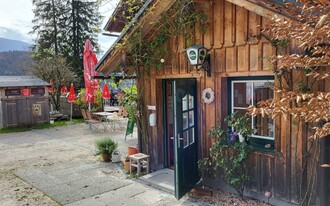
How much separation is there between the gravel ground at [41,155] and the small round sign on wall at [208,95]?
1.84m

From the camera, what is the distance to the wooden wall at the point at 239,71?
4.57 metres

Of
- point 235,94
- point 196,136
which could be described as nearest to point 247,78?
point 235,94

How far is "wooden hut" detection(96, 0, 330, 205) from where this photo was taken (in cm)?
457

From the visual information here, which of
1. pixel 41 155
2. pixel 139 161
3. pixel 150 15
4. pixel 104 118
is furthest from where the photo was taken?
pixel 104 118

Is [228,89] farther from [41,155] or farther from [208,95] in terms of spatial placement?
[41,155]

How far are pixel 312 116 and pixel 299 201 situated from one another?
8.71 feet

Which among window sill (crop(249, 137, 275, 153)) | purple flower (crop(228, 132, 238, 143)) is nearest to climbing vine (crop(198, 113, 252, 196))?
purple flower (crop(228, 132, 238, 143))

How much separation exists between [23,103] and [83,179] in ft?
32.9

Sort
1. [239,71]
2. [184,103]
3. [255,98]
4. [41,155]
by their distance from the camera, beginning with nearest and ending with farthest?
[239,71] < [255,98] < [184,103] < [41,155]

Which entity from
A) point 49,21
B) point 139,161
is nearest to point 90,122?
point 139,161

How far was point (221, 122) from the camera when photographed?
541 centimetres

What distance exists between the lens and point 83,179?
21.6ft

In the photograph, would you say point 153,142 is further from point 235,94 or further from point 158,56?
point 235,94

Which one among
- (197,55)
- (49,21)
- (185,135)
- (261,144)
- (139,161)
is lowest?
(139,161)
